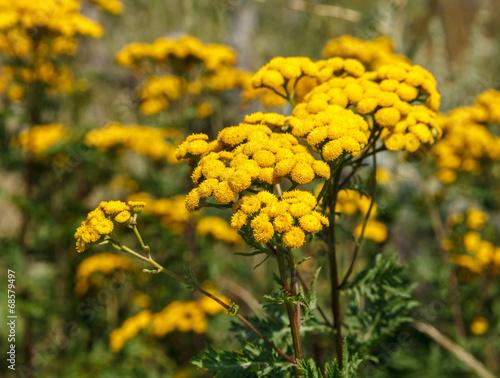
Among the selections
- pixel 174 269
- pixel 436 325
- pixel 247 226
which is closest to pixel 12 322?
pixel 174 269

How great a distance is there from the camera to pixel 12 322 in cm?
405

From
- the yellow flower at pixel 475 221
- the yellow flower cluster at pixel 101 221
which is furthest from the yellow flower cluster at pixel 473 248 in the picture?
the yellow flower cluster at pixel 101 221

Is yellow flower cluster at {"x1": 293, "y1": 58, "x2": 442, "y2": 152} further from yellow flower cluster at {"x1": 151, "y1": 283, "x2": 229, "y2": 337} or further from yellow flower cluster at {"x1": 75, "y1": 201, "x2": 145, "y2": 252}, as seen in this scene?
yellow flower cluster at {"x1": 151, "y1": 283, "x2": 229, "y2": 337}

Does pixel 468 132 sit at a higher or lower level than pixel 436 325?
higher

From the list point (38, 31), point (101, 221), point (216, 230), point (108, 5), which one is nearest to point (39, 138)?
point (38, 31)

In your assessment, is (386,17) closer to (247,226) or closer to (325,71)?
(325,71)

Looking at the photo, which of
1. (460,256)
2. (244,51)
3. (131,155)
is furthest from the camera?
(131,155)

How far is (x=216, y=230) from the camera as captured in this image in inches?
178

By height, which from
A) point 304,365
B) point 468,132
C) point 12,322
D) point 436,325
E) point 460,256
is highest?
point 468,132

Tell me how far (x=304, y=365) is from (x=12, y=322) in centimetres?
356

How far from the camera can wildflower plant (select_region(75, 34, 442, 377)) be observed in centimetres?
147

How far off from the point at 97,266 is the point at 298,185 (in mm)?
3157

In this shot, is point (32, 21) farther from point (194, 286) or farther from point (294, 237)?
point (294, 237)

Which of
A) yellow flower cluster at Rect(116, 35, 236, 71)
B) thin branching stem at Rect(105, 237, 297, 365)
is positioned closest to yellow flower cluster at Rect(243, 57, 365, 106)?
thin branching stem at Rect(105, 237, 297, 365)
